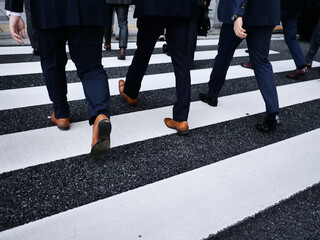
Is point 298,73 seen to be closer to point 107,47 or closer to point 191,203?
point 107,47

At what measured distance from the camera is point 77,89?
3.45 metres

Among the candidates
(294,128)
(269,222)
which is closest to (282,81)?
(294,128)

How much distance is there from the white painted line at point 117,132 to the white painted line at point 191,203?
1.99ft

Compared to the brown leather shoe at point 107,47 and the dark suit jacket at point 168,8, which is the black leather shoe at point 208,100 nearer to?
the dark suit jacket at point 168,8

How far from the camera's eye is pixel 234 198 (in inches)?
72.7

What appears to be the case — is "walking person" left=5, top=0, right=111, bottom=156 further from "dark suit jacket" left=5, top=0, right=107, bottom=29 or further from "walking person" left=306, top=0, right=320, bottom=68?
"walking person" left=306, top=0, right=320, bottom=68

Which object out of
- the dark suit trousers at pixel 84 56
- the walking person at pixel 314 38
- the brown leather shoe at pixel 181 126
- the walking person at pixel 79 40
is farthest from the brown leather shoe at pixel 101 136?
the walking person at pixel 314 38

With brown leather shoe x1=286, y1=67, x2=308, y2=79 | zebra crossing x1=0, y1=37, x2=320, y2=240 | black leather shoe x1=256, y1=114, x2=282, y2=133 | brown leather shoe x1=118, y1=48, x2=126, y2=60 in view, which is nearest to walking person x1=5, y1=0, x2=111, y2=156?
zebra crossing x1=0, y1=37, x2=320, y2=240

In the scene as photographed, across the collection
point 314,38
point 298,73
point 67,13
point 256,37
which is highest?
point 67,13

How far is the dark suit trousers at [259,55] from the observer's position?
2562 millimetres

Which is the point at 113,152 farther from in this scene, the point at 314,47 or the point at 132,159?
the point at 314,47

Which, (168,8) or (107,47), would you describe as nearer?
(168,8)

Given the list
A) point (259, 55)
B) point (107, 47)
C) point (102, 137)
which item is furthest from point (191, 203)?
point (107, 47)

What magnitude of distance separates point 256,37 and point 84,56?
1.46 m
